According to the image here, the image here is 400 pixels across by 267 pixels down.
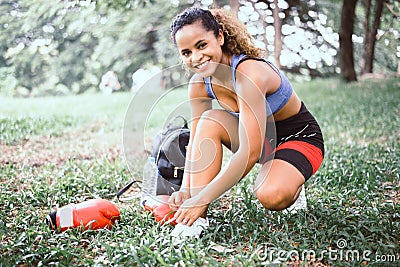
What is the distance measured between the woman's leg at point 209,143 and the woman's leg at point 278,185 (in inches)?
10.1

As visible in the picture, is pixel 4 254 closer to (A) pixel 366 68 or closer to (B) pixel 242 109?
(B) pixel 242 109

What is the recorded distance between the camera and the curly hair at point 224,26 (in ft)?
7.38

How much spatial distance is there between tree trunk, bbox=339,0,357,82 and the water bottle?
830 cm

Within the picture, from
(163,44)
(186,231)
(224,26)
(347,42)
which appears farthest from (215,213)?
(163,44)

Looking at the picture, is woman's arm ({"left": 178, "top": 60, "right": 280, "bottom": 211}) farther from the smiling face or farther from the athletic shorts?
the athletic shorts

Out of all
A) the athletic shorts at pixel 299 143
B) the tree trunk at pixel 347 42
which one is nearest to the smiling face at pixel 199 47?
the athletic shorts at pixel 299 143

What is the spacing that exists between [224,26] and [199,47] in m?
0.21

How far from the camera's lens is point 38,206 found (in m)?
2.76

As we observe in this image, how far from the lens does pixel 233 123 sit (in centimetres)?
250

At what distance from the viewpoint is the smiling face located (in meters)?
2.23

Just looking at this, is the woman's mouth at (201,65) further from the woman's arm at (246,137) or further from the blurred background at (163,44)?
the blurred background at (163,44)

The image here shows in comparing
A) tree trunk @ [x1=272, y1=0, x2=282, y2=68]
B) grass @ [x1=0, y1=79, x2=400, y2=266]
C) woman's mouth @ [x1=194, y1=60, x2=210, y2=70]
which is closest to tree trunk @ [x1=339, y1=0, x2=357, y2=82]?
tree trunk @ [x1=272, y1=0, x2=282, y2=68]

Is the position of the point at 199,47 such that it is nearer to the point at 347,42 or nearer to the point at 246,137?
the point at 246,137

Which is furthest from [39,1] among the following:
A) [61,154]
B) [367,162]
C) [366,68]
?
[366,68]
